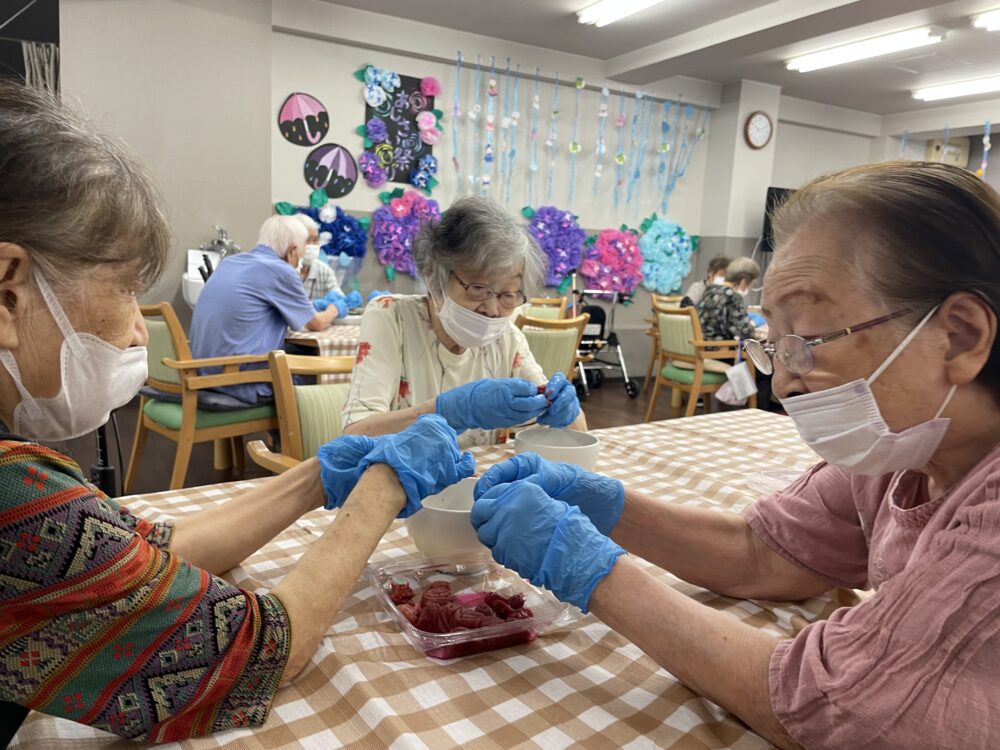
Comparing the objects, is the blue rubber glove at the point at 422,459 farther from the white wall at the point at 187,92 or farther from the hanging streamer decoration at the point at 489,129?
the hanging streamer decoration at the point at 489,129

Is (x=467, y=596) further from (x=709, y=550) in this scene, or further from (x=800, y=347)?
(x=800, y=347)

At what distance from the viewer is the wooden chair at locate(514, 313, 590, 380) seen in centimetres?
319

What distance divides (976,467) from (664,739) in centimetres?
42

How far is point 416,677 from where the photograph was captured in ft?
2.33

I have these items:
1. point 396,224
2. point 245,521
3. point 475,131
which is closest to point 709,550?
point 245,521

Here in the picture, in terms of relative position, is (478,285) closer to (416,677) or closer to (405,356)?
(405,356)

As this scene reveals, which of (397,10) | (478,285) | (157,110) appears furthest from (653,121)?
(478,285)

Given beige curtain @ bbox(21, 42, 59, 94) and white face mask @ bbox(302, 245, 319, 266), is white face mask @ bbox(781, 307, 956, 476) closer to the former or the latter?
beige curtain @ bbox(21, 42, 59, 94)

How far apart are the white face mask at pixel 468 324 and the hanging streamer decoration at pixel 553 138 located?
15.1ft

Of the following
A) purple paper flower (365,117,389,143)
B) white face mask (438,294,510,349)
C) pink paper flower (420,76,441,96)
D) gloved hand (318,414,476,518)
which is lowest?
gloved hand (318,414,476,518)

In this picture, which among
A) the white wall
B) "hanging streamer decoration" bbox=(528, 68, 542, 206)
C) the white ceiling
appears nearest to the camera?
the white wall

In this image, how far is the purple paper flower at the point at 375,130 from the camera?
510 cm

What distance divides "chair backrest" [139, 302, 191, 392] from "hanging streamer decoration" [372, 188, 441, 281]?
2586 mm

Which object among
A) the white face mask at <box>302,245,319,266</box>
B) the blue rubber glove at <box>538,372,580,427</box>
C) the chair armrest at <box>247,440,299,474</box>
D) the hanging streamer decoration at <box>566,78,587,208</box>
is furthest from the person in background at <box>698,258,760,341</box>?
the chair armrest at <box>247,440,299,474</box>
